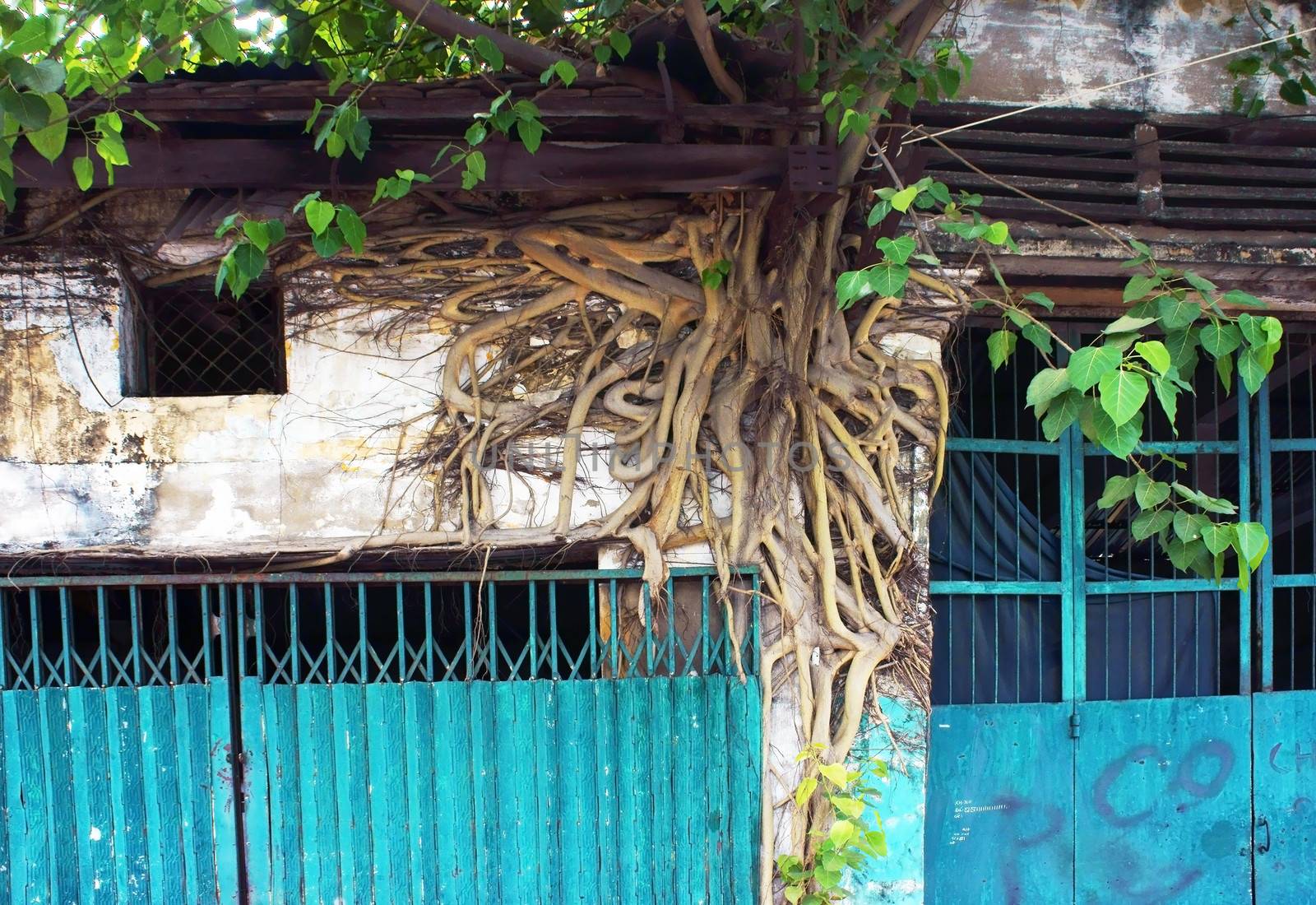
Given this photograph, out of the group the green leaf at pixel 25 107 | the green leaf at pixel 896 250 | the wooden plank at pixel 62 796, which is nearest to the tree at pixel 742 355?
the green leaf at pixel 896 250

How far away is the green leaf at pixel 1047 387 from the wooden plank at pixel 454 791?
202cm

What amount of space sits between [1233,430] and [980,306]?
1633 millimetres

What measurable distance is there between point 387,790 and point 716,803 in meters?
1.13

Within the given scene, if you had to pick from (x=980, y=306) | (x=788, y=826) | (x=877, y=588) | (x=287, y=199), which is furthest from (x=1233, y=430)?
(x=287, y=199)

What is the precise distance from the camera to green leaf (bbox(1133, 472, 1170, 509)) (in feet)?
9.54

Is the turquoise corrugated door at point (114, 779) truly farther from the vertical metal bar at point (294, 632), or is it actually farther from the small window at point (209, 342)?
the small window at point (209, 342)

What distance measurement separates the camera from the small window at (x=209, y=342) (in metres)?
3.57

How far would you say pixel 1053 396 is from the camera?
264 centimetres

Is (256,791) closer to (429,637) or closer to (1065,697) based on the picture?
(429,637)

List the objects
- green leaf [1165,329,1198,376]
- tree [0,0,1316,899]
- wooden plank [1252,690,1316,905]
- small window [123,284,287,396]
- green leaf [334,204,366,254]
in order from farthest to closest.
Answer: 1. wooden plank [1252,690,1316,905]
2. small window [123,284,287,396]
3. tree [0,0,1316,899]
4. green leaf [1165,329,1198,376]
5. green leaf [334,204,366,254]

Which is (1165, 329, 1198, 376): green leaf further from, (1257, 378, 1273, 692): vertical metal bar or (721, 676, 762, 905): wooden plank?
(721, 676, 762, 905): wooden plank

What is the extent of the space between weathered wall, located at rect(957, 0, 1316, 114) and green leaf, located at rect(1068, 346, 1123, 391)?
1.64m

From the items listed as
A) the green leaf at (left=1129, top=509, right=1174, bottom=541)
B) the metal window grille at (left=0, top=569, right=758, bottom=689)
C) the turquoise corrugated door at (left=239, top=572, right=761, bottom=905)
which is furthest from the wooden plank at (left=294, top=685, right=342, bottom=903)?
the green leaf at (left=1129, top=509, right=1174, bottom=541)

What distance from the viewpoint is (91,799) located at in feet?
10.7
